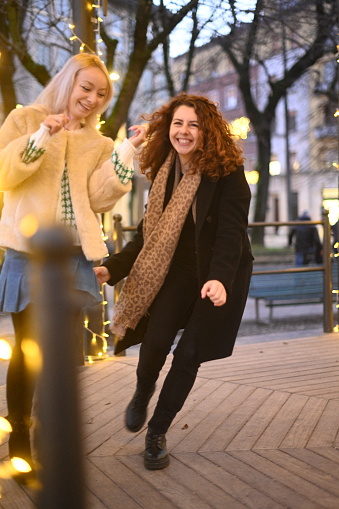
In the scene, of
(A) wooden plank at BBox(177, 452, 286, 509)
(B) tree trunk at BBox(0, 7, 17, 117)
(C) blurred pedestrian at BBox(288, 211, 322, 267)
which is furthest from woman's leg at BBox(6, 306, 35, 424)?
(C) blurred pedestrian at BBox(288, 211, 322, 267)

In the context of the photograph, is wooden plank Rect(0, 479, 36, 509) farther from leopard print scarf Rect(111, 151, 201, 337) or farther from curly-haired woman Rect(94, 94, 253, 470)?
leopard print scarf Rect(111, 151, 201, 337)

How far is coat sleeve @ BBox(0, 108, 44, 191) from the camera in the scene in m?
2.78

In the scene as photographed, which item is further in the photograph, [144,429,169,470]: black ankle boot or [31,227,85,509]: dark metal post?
[144,429,169,470]: black ankle boot

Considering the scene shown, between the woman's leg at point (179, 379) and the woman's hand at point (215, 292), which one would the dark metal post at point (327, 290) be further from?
the woman's hand at point (215, 292)

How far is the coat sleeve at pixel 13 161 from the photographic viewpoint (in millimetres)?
2775

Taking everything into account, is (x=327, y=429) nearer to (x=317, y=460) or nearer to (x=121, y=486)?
(x=317, y=460)

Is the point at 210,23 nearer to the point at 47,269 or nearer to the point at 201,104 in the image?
the point at 201,104

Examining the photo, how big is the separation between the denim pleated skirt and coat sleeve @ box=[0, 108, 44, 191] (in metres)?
0.29

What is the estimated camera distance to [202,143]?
3.11 meters

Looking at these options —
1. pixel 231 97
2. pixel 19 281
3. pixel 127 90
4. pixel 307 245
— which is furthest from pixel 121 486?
pixel 231 97

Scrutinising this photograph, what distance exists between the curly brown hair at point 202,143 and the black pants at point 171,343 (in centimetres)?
50

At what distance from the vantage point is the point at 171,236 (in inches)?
122

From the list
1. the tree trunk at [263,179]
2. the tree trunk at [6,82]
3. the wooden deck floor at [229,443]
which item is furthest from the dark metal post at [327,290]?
the tree trunk at [263,179]

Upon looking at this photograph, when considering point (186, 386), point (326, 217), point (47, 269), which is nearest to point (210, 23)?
point (326, 217)
